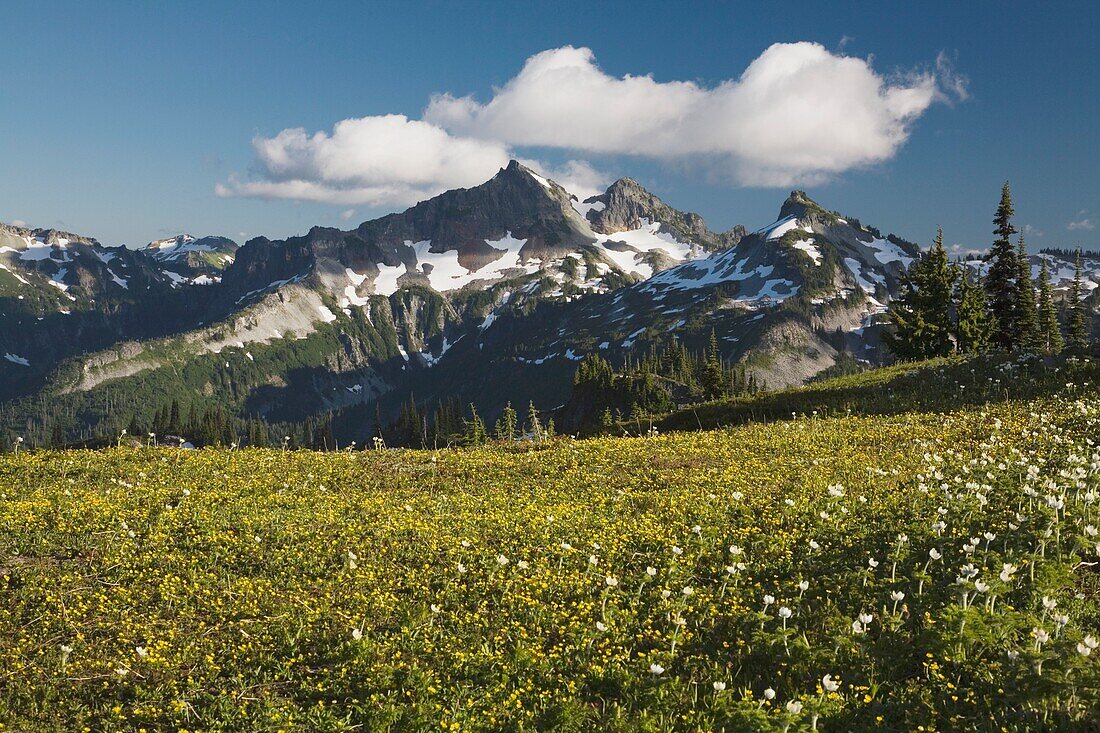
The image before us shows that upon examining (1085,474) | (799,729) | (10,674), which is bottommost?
(799,729)

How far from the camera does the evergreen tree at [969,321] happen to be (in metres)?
62.4

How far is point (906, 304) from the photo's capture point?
62.5 m

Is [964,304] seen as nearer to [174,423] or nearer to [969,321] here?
[969,321]

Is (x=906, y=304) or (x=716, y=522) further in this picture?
(x=906, y=304)

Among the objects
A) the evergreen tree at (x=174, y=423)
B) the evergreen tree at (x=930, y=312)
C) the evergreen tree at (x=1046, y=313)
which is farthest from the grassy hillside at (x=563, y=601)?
the evergreen tree at (x=174, y=423)

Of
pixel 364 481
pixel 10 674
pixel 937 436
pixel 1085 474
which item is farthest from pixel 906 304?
pixel 10 674

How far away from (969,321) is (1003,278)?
6.66 m

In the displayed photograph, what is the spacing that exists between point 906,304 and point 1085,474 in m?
55.8

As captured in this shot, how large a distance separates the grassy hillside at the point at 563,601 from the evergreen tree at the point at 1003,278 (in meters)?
58.0

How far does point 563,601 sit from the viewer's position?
10727 mm

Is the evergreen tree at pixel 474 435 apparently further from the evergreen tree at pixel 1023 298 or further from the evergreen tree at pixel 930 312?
the evergreen tree at pixel 1023 298

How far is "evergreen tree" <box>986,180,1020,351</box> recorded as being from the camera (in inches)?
2484

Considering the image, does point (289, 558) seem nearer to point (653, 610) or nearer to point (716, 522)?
point (653, 610)

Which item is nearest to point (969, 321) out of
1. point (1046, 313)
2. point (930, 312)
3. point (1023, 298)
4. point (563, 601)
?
point (930, 312)
